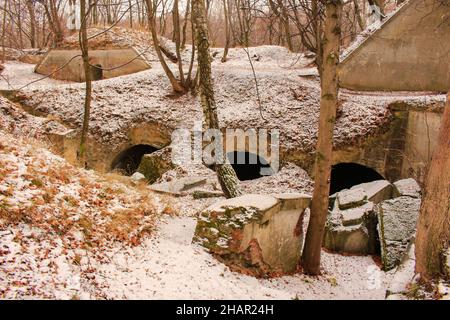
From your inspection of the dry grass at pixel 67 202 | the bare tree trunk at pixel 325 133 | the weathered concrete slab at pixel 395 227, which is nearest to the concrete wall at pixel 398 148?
the weathered concrete slab at pixel 395 227

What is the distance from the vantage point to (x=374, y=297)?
19.1 ft

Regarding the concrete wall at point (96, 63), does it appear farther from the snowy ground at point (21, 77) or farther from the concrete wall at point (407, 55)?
the concrete wall at point (407, 55)

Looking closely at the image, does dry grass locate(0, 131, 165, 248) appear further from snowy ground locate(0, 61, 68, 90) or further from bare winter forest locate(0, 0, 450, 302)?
snowy ground locate(0, 61, 68, 90)

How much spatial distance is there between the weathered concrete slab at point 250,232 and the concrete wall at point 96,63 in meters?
12.3

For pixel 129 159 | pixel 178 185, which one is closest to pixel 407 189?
pixel 178 185

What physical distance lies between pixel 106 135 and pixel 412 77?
34.0 feet

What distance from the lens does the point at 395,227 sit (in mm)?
7227

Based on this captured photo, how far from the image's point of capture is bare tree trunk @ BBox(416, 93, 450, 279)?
4416 millimetres

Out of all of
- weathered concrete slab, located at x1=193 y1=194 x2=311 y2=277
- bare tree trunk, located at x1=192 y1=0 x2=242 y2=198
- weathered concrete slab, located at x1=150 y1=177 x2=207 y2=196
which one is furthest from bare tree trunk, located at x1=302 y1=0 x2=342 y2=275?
weathered concrete slab, located at x1=150 y1=177 x2=207 y2=196

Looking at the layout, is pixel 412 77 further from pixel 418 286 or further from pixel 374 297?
pixel 418 286

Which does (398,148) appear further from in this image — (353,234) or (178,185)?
(178,185)

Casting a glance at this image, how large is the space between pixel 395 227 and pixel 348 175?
5.77 m
